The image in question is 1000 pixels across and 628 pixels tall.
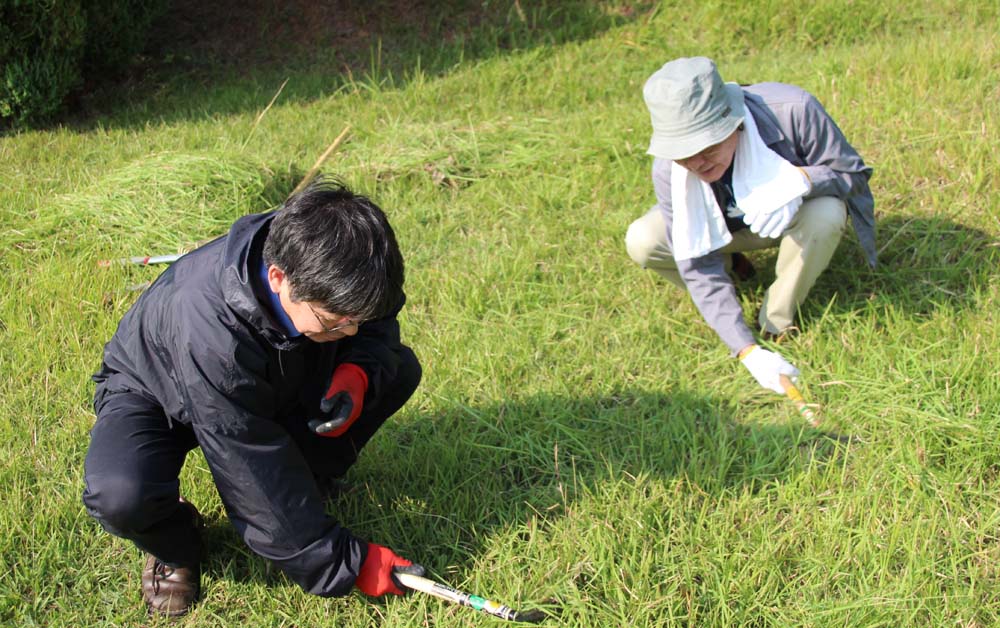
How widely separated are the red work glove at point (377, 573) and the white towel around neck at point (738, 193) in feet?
5.24

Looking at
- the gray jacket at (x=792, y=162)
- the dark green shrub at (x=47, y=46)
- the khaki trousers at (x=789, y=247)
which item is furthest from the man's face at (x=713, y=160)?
the dark green shrub at (x=47, y=46)

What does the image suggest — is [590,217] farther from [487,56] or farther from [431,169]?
[487,56]

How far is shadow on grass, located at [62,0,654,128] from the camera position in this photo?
19.7 ft

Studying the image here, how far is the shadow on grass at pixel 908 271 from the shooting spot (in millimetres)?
3543

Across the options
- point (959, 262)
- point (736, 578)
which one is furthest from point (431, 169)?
point (736, 578)

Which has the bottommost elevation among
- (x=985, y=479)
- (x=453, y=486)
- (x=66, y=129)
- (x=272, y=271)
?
(x=985, y=479)

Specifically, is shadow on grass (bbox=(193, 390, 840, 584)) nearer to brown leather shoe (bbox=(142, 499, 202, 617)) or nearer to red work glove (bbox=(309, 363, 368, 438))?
brown leather shoe (bbox=(142, 499, 202, 617))

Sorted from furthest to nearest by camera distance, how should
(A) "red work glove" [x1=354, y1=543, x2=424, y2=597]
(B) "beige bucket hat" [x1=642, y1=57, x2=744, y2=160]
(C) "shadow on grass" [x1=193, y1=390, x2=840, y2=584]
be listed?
(B) "beige bucket hat" [x1=642, y1=57, x2=744, y2=160] → (C) "shadow on grass" [x1=193, y1=390, x2=840, y2=584] → (A) "red work glove" [x1=354, y1=543, x2=424, y2=597]

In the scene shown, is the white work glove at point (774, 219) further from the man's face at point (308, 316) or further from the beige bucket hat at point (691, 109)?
the man's face at point (308, 316)

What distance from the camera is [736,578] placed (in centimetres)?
252

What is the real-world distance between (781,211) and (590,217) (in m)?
1.29

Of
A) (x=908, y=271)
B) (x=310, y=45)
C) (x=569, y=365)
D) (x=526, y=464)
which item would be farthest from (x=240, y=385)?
(x=310, y=45)

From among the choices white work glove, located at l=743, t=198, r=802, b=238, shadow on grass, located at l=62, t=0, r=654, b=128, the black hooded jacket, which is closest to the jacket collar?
the black hooded jacket

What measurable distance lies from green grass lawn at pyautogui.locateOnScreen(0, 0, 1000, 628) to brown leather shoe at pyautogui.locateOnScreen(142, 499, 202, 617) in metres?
0.06
